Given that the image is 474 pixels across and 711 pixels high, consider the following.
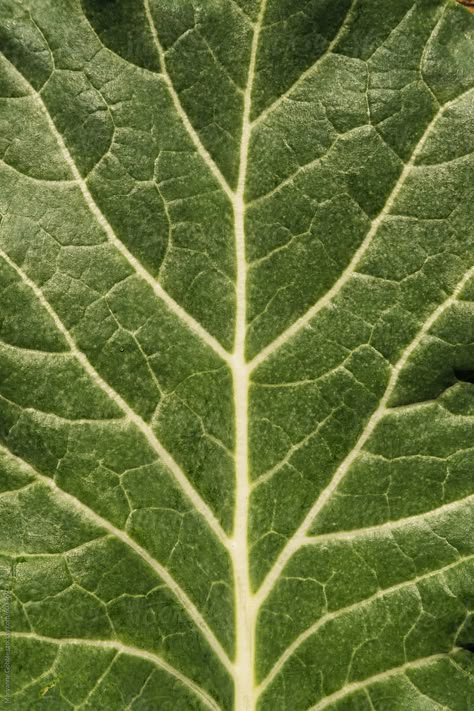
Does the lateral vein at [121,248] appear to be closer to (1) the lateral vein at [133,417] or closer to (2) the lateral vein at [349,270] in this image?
(2) the lateral vein at [349,270]

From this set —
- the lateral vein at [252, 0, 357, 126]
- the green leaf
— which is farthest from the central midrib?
the lateral vein at [252, 0, 357, 126]

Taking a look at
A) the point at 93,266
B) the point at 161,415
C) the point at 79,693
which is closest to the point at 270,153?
the point at 93,266

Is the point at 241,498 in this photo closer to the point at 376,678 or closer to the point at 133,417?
the point at 133,417

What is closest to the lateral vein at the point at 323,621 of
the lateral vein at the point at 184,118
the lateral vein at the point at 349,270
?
the lateral vein at the point at 349,270

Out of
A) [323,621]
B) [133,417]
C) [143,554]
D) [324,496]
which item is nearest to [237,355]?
[133,417]

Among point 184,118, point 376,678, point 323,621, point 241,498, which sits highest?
point 184,118

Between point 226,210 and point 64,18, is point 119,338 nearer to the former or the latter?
point 226,210

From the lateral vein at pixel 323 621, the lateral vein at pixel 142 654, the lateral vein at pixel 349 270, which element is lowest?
the lateral vein at pixel 323 621
